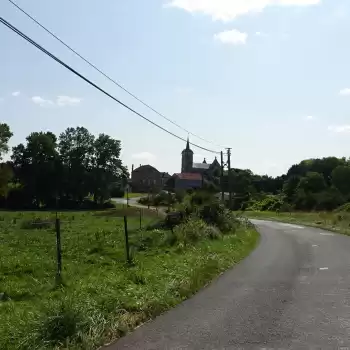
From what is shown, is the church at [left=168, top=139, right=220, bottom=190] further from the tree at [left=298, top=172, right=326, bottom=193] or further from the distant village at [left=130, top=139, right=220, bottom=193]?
the tree at [left=298, top=172, right=326, bottom=193]

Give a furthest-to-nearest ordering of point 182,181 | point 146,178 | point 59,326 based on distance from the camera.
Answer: point 146,178, point 182,181, point 59,326

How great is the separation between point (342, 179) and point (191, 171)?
281ft

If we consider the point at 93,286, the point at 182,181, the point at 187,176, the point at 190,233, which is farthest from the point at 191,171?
the point at 93,286

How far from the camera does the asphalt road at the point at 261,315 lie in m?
7.30

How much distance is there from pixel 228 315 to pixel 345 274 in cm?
680

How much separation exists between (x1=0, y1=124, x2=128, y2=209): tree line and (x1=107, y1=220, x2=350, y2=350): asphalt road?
8110 cm

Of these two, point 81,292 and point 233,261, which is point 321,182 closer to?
point 233,261

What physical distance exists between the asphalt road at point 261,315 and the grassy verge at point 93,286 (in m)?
0.41

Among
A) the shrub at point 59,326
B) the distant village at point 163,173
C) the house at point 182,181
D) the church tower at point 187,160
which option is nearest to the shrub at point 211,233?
the shrub at point 59,326

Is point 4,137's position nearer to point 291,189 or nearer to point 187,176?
point 291,189

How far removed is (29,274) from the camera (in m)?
13.5

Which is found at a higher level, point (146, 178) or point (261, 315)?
point (146, 178)

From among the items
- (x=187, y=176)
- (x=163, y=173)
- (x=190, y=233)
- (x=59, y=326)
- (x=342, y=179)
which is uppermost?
(x=163, y=173)

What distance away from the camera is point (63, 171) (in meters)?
97.2
